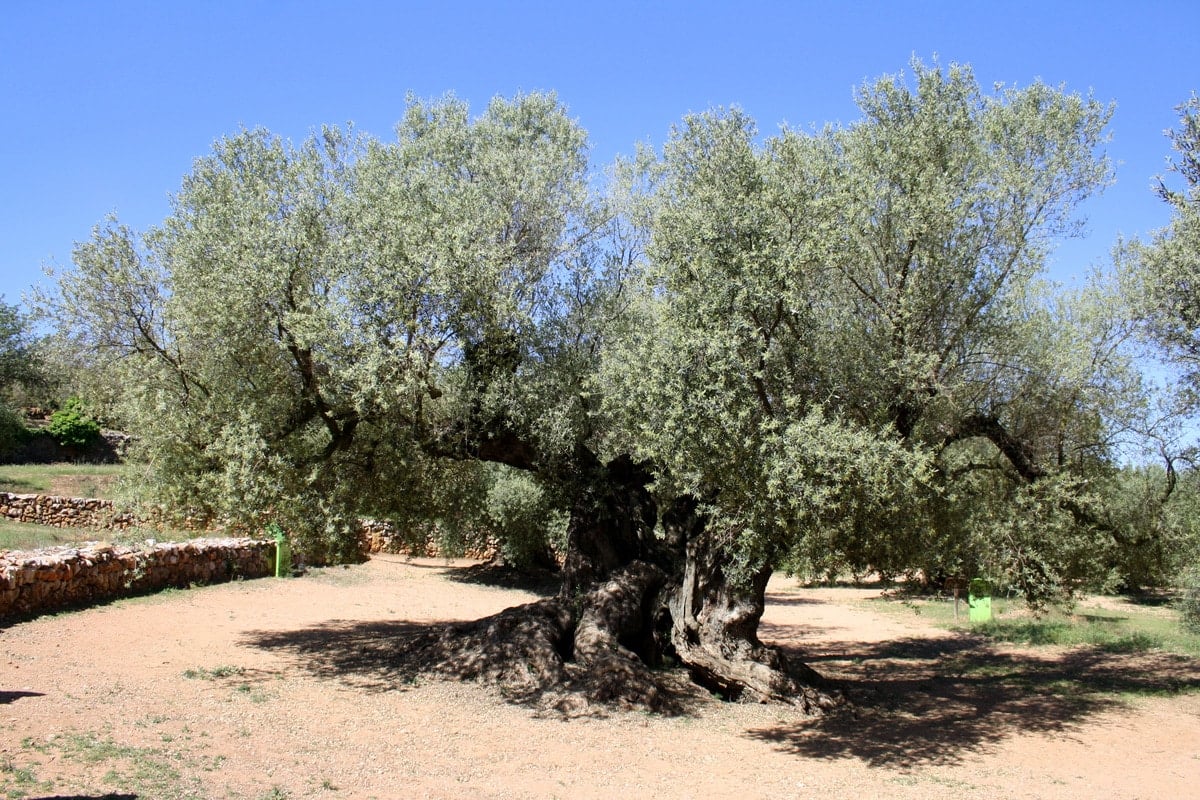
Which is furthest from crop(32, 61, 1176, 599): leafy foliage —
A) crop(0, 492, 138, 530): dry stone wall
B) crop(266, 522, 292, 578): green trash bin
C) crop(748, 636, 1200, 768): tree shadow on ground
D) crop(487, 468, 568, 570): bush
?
crop(0, 492, 138, 530): dry stone wall

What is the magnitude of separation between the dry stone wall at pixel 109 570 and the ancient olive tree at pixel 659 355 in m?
3.89

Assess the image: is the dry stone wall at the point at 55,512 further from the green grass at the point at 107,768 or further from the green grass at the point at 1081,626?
the green grass at the point at 1081,626

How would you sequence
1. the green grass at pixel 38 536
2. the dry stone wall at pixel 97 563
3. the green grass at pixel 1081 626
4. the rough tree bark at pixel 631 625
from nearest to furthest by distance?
the rough tree bark at pixel 631 625
the dry stone wall at pixel 97 563
the green grass at pixel 38 536
the green grass at pixel 1081 626

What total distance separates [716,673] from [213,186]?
409 inches

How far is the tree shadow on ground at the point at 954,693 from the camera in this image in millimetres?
9891

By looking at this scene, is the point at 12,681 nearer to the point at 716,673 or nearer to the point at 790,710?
the point at 716,673

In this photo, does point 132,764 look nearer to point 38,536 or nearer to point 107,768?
point 107,768

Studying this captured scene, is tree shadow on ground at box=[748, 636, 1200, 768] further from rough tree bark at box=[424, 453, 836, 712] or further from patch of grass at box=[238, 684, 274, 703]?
patch of grass at box=[238, 684, 274, 703]

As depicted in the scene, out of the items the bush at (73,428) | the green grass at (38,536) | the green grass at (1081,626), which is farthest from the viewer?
the bush at (73,428)

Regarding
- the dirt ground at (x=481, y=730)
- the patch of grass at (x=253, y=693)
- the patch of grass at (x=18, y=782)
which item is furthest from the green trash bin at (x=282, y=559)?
the patch of grass at (x=18, y=782)

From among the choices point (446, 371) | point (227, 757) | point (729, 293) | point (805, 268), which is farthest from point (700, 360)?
point (227, 757)

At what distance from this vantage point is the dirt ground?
7.72m

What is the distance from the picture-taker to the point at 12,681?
966 cm

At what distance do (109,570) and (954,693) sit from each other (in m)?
15.2
